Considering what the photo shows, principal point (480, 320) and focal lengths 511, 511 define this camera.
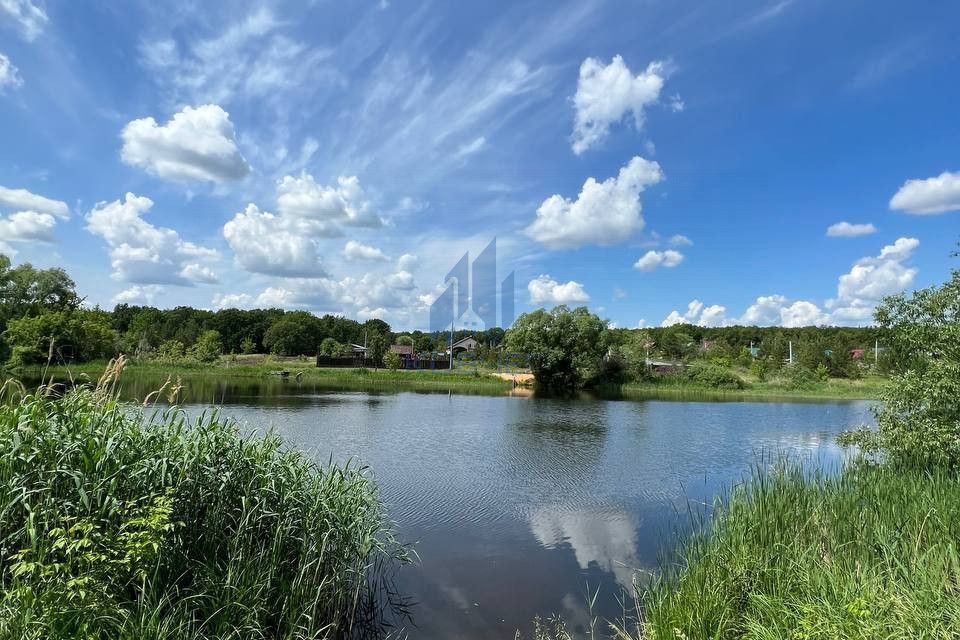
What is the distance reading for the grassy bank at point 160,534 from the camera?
3.67 metres

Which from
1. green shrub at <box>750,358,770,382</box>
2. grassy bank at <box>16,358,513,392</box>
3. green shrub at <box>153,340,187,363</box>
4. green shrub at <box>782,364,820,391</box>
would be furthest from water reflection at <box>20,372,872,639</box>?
green shrub at <box>153,340,187,363</box>

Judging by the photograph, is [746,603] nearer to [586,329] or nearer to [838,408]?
[838,408]

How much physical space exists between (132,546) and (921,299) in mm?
12849

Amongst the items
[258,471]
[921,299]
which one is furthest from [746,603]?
[921,299]

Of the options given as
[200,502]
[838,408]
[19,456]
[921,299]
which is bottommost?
[838,408]

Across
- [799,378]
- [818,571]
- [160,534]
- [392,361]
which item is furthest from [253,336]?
[818,571]

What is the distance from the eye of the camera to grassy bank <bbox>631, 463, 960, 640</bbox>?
401 cm

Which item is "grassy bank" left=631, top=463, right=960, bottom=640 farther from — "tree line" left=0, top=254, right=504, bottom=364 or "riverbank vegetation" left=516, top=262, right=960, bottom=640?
"tree line" left=0, top=254, right=504, bottom=364

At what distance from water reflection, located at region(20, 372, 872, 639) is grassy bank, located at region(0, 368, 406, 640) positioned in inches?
70.1

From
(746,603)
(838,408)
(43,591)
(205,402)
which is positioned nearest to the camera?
(43,591)

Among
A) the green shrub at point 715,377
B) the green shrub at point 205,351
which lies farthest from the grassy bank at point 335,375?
the green shrub at point 715,377

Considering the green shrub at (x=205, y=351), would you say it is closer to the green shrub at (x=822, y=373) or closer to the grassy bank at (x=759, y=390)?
the grassy bank at (x=759, y=390)

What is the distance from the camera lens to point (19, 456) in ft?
13.3

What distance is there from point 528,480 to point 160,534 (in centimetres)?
1085
